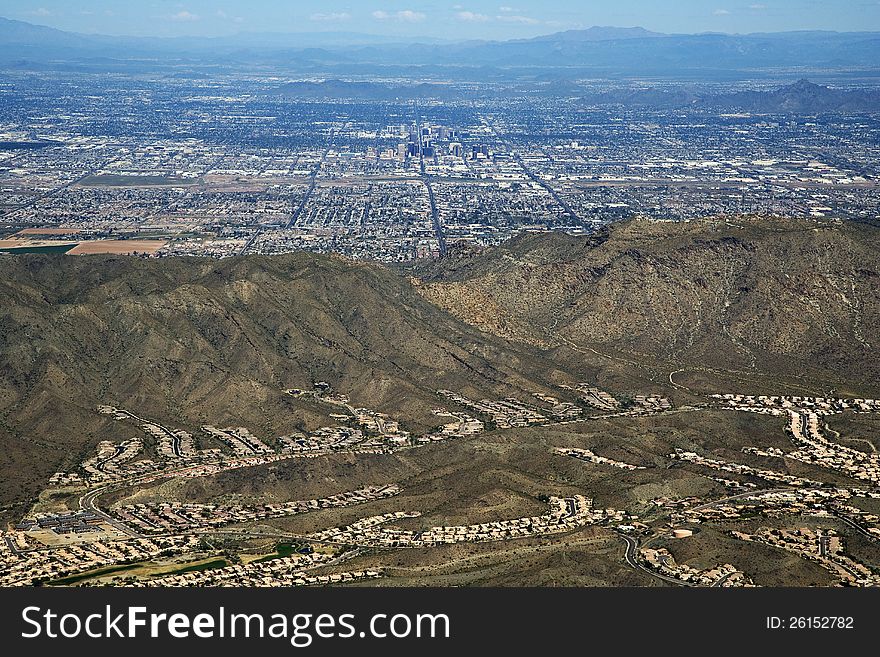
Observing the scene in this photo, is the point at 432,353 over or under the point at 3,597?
under

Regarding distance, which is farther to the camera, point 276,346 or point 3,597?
point 276,346

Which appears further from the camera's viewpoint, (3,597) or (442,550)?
(442,550)

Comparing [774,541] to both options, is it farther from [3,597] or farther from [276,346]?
[276,346]

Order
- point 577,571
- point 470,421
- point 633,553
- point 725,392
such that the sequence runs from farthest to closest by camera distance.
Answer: point 725,392 < point 470,421 < point 633,553 < point 577,571

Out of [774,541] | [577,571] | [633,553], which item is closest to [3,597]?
[577,571]

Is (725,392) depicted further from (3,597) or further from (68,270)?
(3,597)

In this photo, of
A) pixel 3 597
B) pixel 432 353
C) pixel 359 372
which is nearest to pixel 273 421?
pixel 359 372

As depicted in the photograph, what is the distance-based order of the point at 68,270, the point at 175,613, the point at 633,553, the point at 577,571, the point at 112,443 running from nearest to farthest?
the point at 175,613 → the point at 577,571 → the point at 633,553 → the point at 112,443 → the point at 68,270

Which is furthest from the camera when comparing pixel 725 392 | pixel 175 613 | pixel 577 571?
pixel 725 392

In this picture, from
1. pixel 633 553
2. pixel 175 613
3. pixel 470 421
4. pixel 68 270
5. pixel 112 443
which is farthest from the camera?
pixel 68 270
